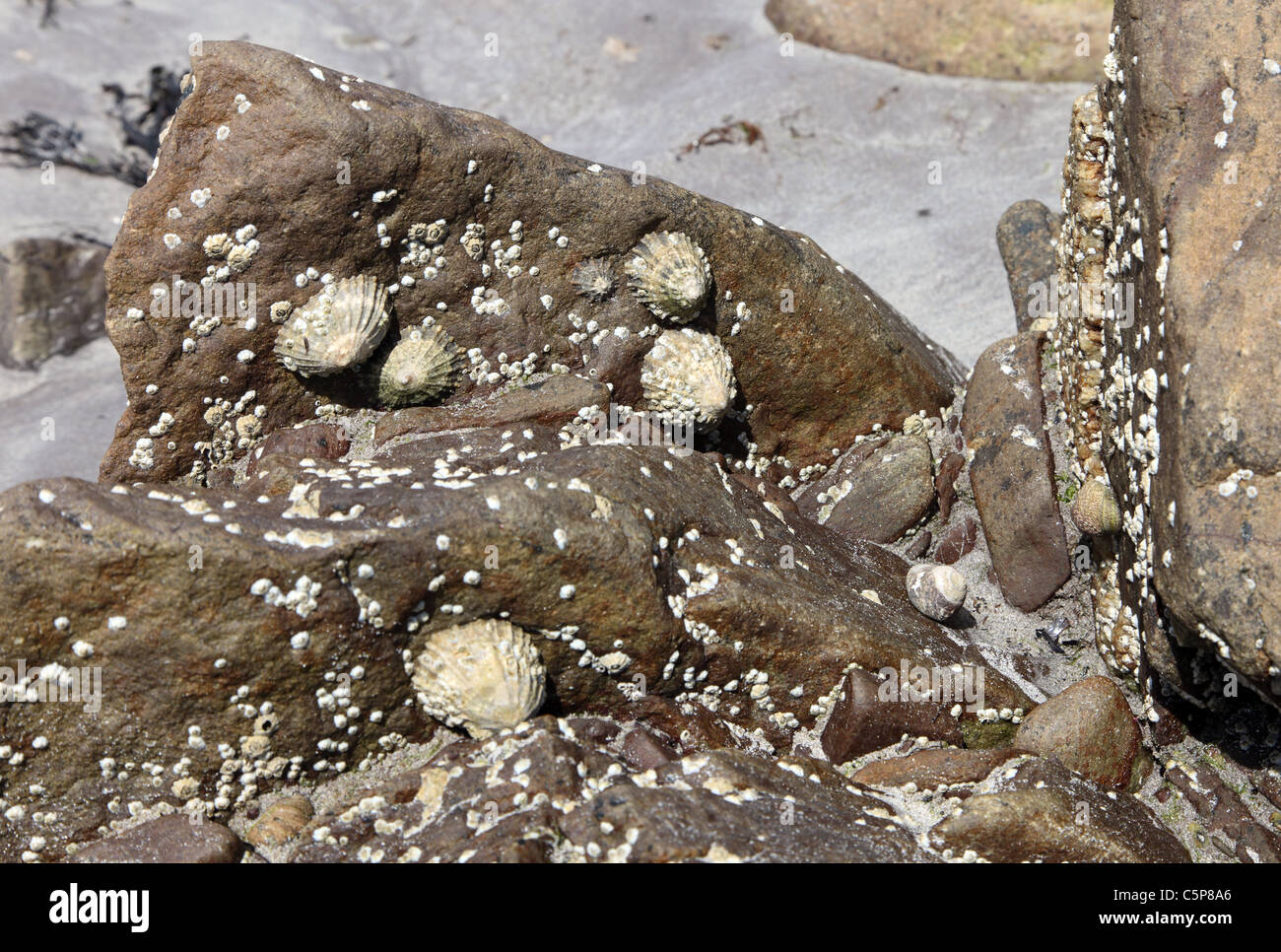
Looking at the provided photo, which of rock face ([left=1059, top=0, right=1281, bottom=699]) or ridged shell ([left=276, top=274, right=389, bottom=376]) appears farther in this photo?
ridged shell ([left=276, top=274, right=389, bottom=376])

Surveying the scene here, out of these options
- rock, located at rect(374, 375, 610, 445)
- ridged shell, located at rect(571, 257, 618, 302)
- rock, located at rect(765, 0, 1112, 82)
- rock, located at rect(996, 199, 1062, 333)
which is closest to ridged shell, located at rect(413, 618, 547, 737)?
rock, located at rect(374, 375, 610, 445)

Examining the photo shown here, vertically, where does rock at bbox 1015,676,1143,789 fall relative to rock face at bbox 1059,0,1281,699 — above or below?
below

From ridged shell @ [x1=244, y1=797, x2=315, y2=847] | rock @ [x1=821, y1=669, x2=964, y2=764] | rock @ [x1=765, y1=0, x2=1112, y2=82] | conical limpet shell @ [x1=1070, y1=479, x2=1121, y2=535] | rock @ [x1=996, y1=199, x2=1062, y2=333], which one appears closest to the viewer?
ridged shell @ [x1=244, y1=797, x2=315, y2=847]

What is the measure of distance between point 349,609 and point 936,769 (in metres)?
2.23

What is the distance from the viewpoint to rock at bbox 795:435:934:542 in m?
5.43

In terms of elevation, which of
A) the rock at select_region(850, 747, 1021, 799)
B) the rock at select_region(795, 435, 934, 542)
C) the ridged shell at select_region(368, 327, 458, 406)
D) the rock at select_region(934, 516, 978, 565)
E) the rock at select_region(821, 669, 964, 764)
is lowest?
the rock at select_region(850, 747, 1021, 799)

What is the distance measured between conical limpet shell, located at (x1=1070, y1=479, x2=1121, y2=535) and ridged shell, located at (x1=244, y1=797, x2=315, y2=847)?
3199 mm

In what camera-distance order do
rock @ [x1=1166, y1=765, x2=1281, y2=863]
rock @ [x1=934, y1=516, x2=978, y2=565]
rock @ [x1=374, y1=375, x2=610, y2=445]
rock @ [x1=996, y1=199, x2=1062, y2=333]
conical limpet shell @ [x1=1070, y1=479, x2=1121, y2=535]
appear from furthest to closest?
1. rock @ [x1=996, y1=199, x2=1062, y2=333]
2. rock @ [x1=934, y1=516, x2=978, y2=565]
3. rock @ [x1=374, y1=375, x2=610, y2=445]
4. conical limpet shell @ [x1=1070, y1=479, x2=1121, y2=535]
5. rock @ [x1=1166, y1=765, x2=1281, y2=863]

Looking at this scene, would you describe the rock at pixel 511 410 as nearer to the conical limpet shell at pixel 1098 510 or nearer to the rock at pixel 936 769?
the rock at pixel 936 769

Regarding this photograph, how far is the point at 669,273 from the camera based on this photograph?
5.04 m

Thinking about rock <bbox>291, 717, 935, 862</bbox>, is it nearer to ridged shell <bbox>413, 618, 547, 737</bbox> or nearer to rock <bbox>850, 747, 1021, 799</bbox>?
ridged shell <bbox>413, 618, 547, 737</bbox>

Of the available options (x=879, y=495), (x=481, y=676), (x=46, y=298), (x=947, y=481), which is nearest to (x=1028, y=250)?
(x=947, y=481)

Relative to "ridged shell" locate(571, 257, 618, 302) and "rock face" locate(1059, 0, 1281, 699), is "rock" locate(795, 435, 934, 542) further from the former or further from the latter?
"ridged shell" locate(571, 257, 618, 302)

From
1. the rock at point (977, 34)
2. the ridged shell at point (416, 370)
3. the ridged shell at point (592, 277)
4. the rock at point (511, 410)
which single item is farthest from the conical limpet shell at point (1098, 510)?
the rock at point (977, 34)
